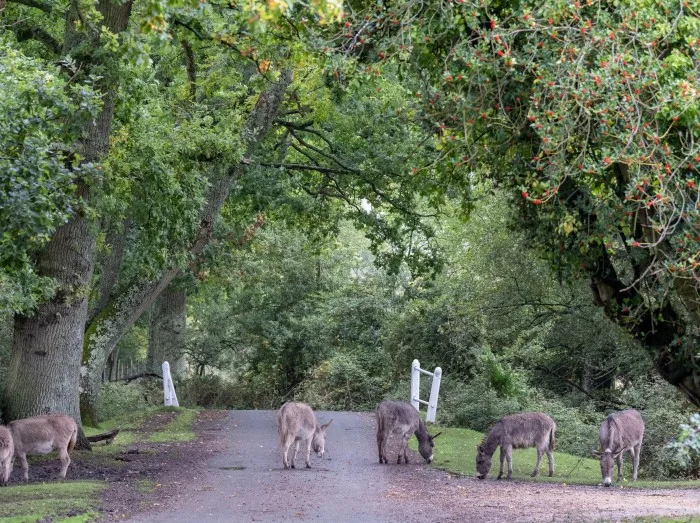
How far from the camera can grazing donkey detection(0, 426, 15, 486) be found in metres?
Result: 16.0

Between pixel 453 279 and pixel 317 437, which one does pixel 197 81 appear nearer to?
pixel 317 437

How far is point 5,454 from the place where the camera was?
16.0m

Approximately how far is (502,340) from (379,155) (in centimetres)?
787

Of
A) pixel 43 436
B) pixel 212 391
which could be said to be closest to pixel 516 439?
pixel 43 436

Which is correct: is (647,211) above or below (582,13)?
below

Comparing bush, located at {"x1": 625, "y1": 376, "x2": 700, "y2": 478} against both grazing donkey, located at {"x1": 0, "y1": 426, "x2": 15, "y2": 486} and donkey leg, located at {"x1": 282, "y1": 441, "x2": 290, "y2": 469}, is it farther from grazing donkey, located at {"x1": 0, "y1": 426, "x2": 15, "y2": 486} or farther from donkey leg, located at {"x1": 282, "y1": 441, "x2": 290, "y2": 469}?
grazing donkey, located at {"x1": 0, "y1": 426, "x2": 15, "y2": 486}

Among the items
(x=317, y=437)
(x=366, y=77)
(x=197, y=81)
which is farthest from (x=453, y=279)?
(x=366, y=77)

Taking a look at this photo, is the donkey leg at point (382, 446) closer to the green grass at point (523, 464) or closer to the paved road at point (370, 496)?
the paved road at point (370, 496)

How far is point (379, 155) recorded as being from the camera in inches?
1053

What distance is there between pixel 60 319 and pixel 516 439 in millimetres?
8745

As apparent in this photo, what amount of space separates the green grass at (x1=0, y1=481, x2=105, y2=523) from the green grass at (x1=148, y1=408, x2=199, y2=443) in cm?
677

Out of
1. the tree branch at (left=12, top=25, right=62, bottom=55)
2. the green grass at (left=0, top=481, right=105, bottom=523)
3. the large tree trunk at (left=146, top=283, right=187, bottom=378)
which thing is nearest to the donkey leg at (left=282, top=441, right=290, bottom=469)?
the green grass at (left=0, top=481, right=105, bottom=523)

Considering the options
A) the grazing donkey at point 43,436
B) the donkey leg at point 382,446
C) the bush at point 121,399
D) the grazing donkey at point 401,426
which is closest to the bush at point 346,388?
the bush at point 121,399

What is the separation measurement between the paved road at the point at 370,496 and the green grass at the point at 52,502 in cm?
85
